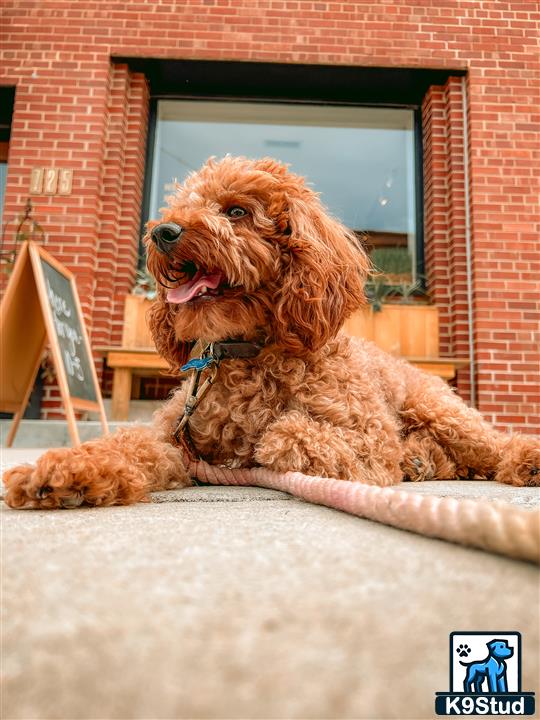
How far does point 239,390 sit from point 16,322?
3.16 metres

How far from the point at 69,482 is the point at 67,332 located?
11.6ft

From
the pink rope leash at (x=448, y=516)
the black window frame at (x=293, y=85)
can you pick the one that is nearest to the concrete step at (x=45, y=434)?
the black window frame at (x=293, y=85)

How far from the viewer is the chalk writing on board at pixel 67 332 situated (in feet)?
14.6

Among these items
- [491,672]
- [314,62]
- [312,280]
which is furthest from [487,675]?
[314,62]

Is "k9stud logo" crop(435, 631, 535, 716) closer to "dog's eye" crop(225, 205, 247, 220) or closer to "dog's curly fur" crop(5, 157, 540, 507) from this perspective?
"dog's curly fur" crop(5, 157, 540, 507)

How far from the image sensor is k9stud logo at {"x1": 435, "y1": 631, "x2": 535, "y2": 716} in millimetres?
512

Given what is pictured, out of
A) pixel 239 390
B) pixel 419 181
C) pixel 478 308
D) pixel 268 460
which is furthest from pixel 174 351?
pixel 419 181

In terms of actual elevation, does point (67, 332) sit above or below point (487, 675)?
above

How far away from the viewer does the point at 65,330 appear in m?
4.64

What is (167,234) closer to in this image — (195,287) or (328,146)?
(195,287)

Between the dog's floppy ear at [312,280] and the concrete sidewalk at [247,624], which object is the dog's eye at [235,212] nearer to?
the dog's floppy ear at [312,280]

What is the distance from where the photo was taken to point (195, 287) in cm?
208

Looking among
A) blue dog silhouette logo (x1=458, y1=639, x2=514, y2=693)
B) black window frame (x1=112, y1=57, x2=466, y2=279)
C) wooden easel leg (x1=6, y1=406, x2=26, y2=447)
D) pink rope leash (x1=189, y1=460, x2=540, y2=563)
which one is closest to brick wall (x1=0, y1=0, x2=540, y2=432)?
black window frame (x1=112, y1=57, x2=466, y2=279)

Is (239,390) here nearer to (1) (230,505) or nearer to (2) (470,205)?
(1) (230,505)
